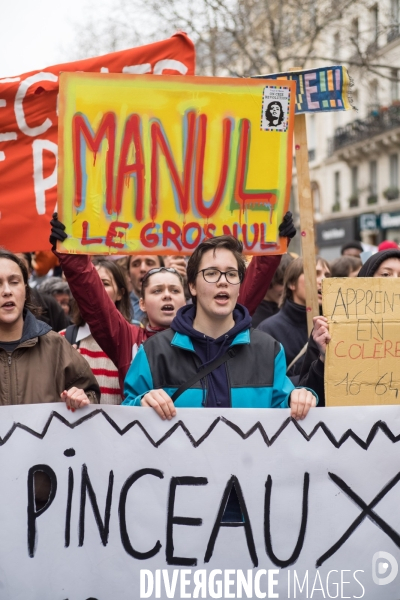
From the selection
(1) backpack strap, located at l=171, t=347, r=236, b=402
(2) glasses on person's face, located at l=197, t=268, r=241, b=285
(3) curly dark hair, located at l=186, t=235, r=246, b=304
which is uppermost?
(3) curly dark hair, located at l=186, t=235, r=246, b=304

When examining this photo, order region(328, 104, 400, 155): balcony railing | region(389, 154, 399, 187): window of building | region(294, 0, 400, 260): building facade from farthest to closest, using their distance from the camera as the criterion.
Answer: region(389, 154, 399, 187): window of building
region(328, 104, 400, 155): balcony railing
region(294, 0, 400, 260): building facade

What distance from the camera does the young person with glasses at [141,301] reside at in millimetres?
3605

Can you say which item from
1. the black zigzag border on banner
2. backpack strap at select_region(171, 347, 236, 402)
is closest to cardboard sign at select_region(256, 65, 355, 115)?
backpack strap at select_region(171, 347, 236, 402)

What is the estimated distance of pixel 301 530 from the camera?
323 centimetres

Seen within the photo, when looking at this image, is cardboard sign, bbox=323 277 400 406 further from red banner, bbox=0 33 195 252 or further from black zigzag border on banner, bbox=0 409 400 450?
red banner, bbox=0 33 195 252

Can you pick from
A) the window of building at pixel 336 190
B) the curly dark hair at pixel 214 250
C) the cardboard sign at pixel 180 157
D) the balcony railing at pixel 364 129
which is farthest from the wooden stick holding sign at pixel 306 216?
the window of building at pixel 336 190

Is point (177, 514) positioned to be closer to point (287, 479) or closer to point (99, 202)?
point (287, 479)

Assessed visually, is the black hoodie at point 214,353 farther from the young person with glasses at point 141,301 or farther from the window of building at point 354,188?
the window of building at point 354,188

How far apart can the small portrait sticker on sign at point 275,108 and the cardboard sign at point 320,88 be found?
0.75ft

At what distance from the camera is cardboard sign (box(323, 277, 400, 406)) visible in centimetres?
340

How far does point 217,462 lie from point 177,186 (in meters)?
1.34

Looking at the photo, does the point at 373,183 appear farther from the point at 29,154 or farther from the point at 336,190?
the point at 29,154

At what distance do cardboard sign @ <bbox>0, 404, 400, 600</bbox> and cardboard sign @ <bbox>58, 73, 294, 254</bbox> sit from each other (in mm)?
922

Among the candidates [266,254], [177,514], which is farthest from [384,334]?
[177,514]
